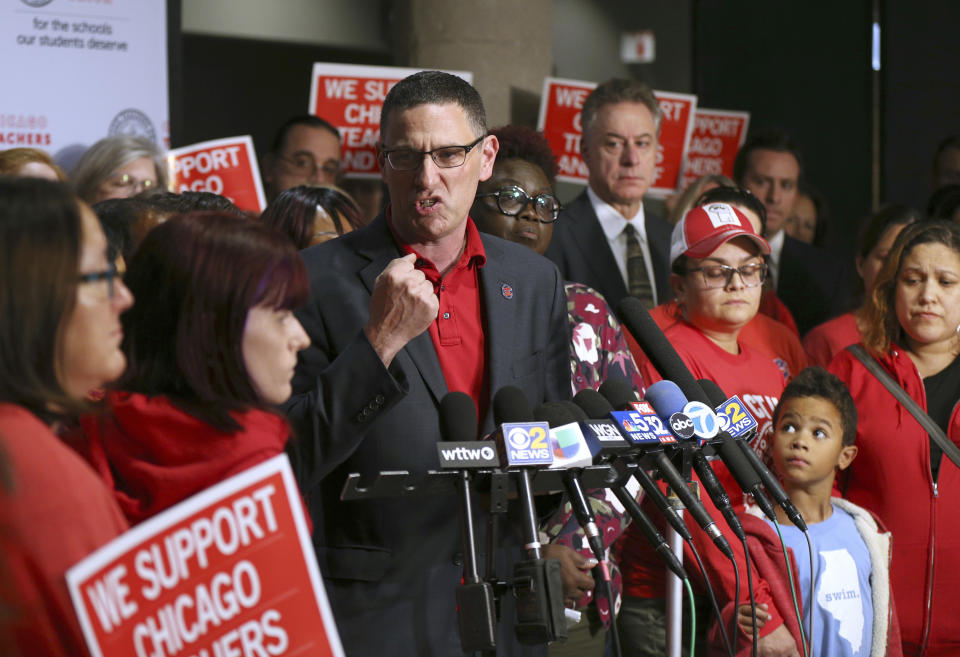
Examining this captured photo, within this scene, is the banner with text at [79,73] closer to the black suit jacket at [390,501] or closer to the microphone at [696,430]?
the black suit jacket at [390,501]

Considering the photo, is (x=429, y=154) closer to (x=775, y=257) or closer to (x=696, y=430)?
(x=696, y=430)

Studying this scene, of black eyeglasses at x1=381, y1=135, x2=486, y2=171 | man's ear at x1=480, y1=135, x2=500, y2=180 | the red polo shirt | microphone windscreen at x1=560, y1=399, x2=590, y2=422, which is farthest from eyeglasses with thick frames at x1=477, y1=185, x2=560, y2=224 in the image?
microphone windscreen at x1=560, y1=399, x2=590, y2=422

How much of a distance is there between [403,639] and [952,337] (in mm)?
2219

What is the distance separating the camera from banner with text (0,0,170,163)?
4.85 m

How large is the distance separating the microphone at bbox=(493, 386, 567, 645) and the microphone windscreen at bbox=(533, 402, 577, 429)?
8cm

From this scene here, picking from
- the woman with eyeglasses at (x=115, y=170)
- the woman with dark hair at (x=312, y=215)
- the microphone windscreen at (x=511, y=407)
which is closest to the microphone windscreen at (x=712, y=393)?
the microphone windscreen at (x=511, y=407)

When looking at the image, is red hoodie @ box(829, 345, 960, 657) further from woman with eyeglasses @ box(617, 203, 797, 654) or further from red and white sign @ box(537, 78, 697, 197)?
red and white sign @ box(537, 78, 697, 197)

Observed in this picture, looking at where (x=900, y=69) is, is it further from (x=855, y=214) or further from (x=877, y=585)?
(x=877, y=585)

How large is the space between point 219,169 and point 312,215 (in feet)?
4.85

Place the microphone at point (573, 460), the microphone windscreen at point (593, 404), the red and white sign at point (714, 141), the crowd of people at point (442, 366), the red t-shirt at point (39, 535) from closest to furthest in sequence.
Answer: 1. the red t-shirt at point (39, 535)
2. the crowd of people at point (442, 366)
3. the microphone at point (573, 460)
4. the microphone windscreen at point (593, 404)
5. the red and white sign at point (714, 141)

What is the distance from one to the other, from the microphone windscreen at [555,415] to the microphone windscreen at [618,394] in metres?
0.14

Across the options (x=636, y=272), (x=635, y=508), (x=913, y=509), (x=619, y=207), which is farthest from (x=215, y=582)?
(x=619, y=207)

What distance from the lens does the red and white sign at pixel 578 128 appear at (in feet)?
19.8

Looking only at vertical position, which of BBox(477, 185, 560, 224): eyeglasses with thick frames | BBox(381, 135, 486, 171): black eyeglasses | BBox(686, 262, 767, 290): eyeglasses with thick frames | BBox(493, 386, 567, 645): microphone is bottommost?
BBox(493, 386, 567, 645): microphone
